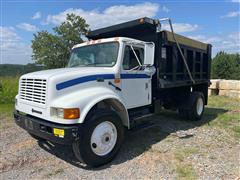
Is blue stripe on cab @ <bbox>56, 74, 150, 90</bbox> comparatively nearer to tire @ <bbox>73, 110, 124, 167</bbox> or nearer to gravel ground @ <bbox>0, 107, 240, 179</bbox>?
tire @ <bbox>73, 110, 124, 167</bbox>

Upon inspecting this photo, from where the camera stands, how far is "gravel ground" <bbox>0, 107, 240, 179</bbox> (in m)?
3.87

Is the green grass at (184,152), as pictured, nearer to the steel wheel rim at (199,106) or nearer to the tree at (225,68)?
the steel wheel rim at (199,106)

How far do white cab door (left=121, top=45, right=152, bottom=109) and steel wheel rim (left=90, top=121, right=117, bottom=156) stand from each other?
0.80 meters

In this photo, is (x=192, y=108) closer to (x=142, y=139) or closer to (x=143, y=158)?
(x=142, y=139)

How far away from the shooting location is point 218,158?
14.7 ft

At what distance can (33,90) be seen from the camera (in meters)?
4.22

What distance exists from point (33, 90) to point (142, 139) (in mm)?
2675

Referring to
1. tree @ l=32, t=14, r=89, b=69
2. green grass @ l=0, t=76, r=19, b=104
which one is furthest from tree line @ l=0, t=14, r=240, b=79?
green grass @ l=0, t=76, r=19, b=104

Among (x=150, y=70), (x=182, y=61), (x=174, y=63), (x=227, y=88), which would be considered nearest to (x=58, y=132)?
(x=150, y=70)

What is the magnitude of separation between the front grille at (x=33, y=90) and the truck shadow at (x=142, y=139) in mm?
1225

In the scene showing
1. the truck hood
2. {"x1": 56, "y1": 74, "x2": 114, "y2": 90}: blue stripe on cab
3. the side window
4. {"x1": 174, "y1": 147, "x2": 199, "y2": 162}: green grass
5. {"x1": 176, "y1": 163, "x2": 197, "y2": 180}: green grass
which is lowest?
{"x1": 176, "y1": 163, "x2": 197, "y2": 180}: green grass

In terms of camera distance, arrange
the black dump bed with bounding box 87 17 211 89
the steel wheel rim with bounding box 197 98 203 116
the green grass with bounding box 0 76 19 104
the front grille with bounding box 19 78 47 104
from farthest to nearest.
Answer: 1. the green grass with bounding box 0 76 19 104
2. the steel wheel rim with bounding box 197 98 203 116
3. the black dump bed with bounding box 87 17 211 89
4. the front grille with bounding box 19 78 47 104

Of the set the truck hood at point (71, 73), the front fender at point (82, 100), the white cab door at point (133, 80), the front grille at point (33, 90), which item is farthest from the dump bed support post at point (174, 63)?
the front grille at point (33, 90)

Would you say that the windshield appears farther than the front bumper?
Yes
